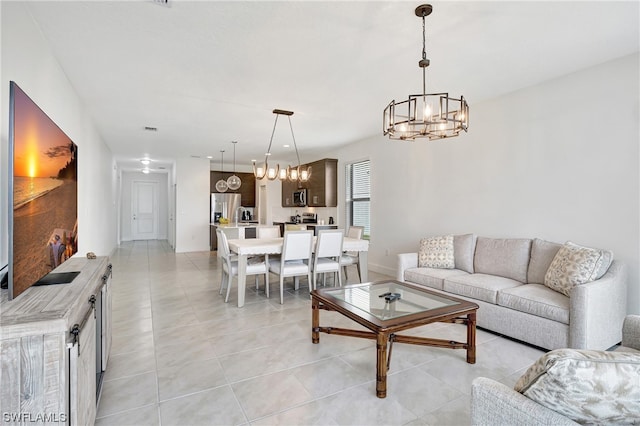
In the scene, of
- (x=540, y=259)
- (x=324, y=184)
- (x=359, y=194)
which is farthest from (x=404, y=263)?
(x=324, y=184)

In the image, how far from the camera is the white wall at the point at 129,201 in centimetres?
1145

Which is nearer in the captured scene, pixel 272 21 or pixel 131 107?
pixel 272 21

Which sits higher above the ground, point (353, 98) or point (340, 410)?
point (353, 98)

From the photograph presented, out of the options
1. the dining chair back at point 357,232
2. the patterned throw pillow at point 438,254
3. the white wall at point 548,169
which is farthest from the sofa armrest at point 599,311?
the dining chair back at point 357,232

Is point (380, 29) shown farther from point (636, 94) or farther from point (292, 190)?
point (292, 190)

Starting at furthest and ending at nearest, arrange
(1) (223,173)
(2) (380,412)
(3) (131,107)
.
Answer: (1) (223,173) < (3) (131,107) < (2) (380,412)

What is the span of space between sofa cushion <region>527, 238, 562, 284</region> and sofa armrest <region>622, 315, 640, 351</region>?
1.53 meters

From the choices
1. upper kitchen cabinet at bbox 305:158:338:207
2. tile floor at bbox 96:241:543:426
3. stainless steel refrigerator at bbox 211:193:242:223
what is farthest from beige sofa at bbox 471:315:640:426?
stainless steel refrigerator at bbox 211:193:242:223

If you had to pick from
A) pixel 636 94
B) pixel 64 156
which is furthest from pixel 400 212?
pixel 64 156

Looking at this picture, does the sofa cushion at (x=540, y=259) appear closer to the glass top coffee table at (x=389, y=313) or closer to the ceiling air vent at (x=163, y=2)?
the glass top coffee table at (x=389, y=313)

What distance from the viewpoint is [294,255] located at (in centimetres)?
413

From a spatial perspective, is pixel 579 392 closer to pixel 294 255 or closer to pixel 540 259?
pixel 540 259

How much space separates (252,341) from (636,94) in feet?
13.4

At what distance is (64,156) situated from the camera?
1914mm
